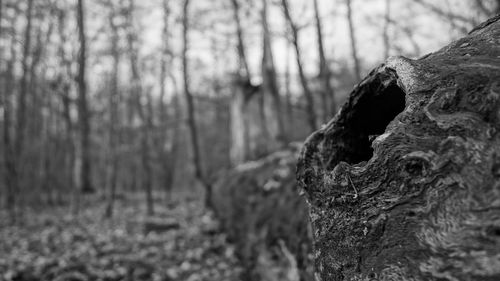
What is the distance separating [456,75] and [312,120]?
4.81 metres

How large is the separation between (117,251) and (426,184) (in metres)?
5.88

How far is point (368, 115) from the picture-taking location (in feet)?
6.69

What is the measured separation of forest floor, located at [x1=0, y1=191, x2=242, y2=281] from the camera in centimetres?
460

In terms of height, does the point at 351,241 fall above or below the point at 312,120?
below

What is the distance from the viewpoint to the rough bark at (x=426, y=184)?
3.46ft

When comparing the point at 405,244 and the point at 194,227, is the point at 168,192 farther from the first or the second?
the point at 405,244

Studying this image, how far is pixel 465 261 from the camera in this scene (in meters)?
1.03

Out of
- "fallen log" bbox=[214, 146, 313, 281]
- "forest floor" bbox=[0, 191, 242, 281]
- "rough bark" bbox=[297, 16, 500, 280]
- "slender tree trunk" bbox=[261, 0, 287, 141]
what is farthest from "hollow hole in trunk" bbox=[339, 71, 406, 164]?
"slender tree trunk" bbox=[261, 0, 287, 141]

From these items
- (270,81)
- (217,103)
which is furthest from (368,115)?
(217,103)

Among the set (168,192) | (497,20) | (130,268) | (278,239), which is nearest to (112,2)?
(168,192)

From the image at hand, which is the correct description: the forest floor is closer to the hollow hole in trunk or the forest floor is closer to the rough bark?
the hollow hole in trunk

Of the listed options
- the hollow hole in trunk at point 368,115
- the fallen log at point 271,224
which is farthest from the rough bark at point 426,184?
the fallen log at point 271,224

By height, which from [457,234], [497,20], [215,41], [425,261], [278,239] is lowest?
[278,239]

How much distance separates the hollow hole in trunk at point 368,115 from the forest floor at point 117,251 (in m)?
3.04
